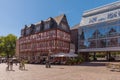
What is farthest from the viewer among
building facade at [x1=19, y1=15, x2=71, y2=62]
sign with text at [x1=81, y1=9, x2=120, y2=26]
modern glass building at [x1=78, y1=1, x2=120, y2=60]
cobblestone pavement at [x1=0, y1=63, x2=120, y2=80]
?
building facade at [x1=19, y1=15, x2=71, y2=62]

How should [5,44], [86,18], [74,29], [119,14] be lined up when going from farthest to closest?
[5,44], [74,29], [86,18], [119,14]

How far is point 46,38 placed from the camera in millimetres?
50156

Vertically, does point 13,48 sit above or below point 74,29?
below

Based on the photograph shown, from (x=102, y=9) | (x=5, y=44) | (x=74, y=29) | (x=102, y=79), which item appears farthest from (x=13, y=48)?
(x=102, y=79)

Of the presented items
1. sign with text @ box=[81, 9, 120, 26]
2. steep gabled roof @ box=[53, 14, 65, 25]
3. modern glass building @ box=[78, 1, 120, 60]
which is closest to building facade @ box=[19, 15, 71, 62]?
steep gabled roof @ box=[53, 14, 65, 25]

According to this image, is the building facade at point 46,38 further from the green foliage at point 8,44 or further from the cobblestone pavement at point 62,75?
the cobblestone pavement at point 62,75

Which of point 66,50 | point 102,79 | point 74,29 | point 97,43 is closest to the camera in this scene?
point 102,79

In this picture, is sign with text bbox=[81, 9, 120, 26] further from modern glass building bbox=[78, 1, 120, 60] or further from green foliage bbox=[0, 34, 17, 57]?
green foliage bbox=[0, 34, 17, 57]

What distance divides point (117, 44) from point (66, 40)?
15.8 meters

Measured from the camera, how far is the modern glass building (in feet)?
131

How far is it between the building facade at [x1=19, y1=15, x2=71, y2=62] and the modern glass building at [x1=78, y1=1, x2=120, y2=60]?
16.9 feet

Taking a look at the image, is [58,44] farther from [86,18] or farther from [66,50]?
[86,18]

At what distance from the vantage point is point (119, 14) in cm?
3912

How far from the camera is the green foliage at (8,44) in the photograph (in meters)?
77.5
